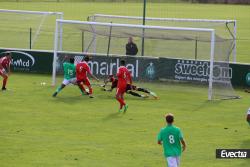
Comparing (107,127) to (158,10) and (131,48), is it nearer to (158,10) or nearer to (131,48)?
(131,48)

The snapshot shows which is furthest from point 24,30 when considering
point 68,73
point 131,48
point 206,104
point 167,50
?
point 206,104

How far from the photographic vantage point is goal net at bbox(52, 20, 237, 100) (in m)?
30.4

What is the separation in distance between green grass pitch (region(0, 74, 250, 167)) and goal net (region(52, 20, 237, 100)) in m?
0.82

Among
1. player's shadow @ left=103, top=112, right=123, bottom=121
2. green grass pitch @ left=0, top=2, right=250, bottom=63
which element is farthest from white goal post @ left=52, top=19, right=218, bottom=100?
green grass pitch @ left=0, top=2, right=250, bottom=63

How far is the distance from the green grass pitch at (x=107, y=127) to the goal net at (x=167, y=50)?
2.71 feet

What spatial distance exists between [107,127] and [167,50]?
33.7 feet

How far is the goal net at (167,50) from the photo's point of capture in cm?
3041

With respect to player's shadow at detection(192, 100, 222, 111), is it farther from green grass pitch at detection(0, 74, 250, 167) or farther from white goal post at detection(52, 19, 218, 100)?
white goal post at detection(52, 19, 218, 100)

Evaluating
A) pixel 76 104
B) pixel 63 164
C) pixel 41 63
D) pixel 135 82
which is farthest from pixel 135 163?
pixel 41 63

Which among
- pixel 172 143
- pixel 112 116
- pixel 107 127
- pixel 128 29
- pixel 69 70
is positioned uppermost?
pixel 128 29

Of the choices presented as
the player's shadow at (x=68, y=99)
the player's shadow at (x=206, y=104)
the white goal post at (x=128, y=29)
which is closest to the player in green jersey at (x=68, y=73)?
the player's shadow at (x=68, y=99)

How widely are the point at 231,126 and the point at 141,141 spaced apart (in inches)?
158

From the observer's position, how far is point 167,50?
32.8m

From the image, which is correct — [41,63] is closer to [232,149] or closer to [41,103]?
[41,103]
